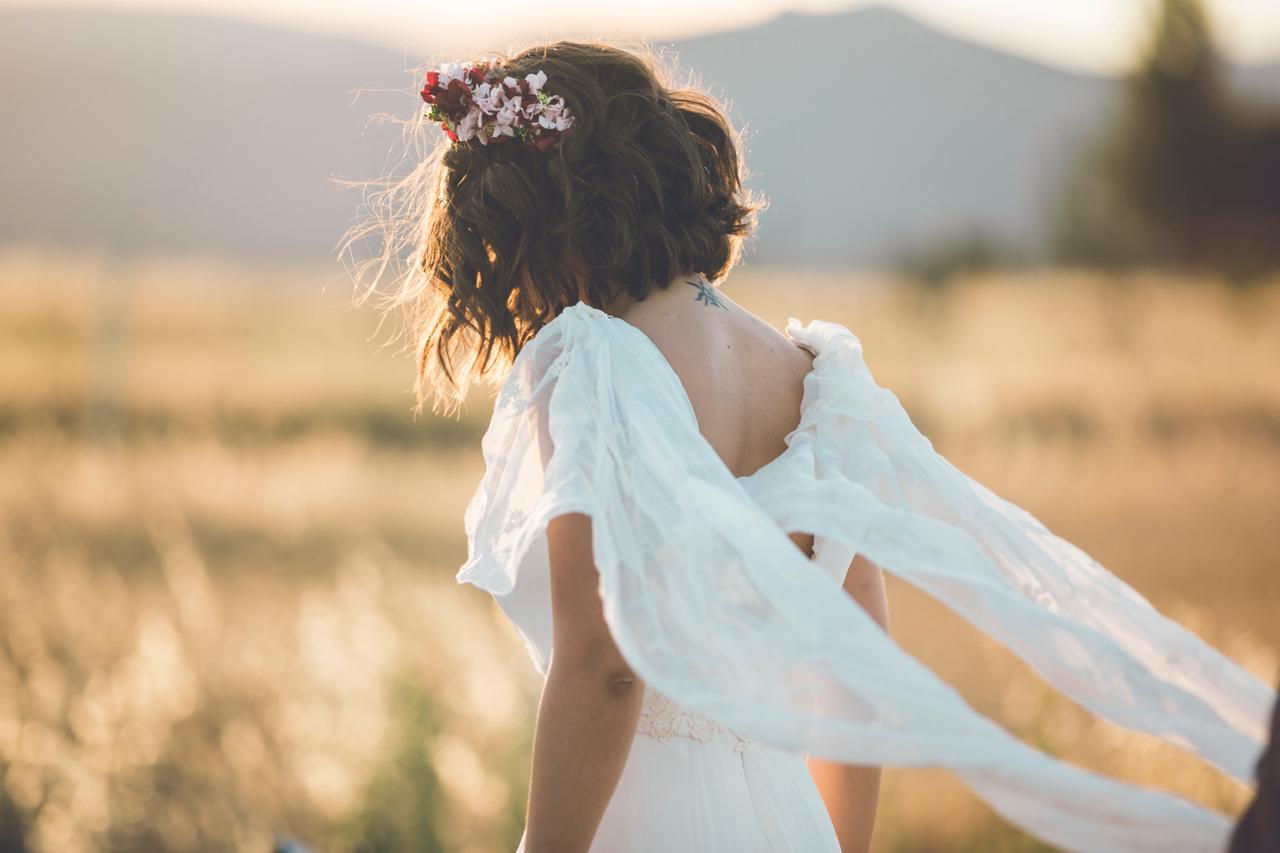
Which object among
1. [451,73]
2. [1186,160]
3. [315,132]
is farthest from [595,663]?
[315,132]

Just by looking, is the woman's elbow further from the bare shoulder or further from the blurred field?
the blurred field

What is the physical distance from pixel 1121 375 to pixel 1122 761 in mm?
10748

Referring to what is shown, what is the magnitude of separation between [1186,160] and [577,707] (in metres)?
31.6

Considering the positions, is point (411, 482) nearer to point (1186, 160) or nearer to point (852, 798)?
point (852, 798)

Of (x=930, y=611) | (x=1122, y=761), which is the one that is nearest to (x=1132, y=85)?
(x=930, y=611)

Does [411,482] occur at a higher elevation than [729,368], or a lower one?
lower

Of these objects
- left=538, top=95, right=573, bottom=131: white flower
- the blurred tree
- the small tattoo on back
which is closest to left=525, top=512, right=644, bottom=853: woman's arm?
the small tattoo on back

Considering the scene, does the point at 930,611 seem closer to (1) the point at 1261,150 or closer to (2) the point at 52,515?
(2) the point at 52,515

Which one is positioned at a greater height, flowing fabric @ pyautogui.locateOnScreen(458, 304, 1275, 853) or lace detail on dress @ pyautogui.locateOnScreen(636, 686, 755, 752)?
flowing fabric @ pyautogui.locateOnScreen(458, 304, 1275, 853)

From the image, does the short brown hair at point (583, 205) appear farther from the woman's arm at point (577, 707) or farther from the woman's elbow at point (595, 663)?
the woman's elbow at point (595, 663)

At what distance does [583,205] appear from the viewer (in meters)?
1.87

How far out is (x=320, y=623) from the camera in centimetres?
455

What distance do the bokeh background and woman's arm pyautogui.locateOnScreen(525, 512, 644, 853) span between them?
3.34 feet

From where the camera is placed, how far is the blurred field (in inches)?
166
